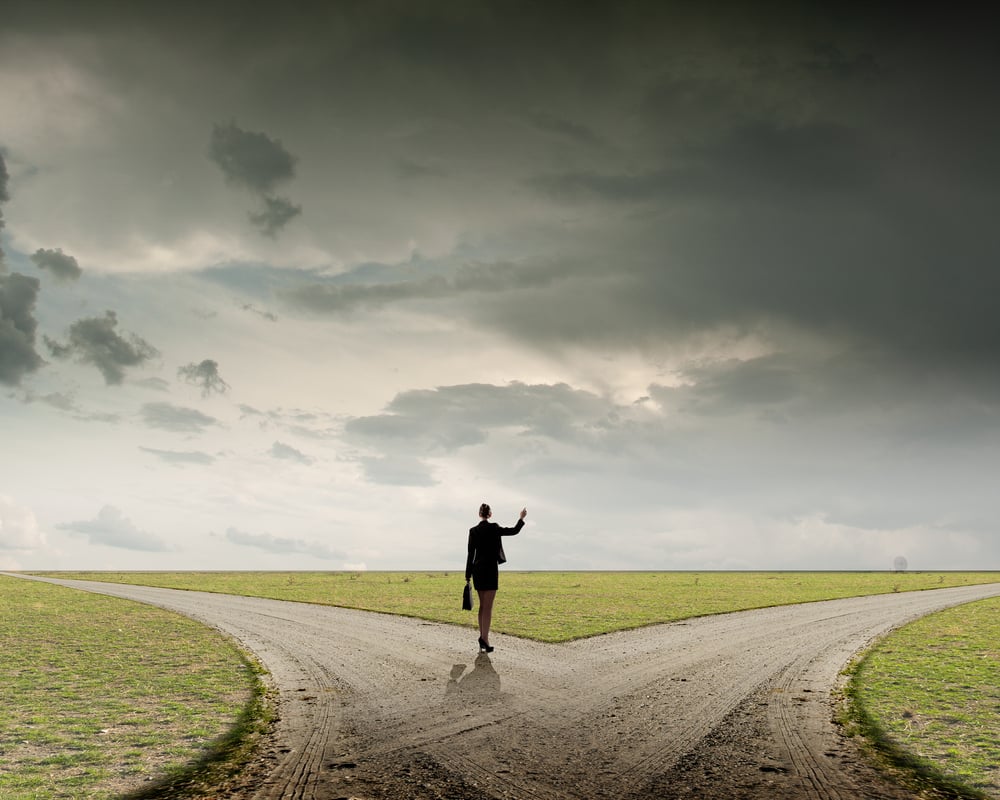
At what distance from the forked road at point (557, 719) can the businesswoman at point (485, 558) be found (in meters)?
0.94

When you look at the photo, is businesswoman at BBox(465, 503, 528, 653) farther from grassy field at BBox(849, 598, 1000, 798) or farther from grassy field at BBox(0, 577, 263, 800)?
grassy field at BBox(849, 598, 1000, 798)

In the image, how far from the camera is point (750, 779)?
7.68 m

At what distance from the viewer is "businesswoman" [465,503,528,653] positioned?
16.3 metres

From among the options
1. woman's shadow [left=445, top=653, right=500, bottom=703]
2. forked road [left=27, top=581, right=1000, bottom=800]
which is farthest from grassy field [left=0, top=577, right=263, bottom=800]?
woman's shadow [left=445, top=653, right=500, bottom=703]

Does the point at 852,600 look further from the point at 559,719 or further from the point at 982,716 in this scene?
the point at 559,719

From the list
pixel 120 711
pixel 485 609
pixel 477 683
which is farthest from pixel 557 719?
pixel 120 711

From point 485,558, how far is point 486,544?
0.32m

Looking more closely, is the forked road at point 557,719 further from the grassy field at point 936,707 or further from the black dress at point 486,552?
the black dress at point 486,552

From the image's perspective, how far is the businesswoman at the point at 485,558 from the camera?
16.3 meters

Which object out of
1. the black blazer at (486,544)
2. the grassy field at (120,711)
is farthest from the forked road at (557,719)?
the black blazer at (486,544)

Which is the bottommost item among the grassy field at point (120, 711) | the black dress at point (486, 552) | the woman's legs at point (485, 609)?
the grassy field at point (120, 711)

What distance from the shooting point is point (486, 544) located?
54.0 feet

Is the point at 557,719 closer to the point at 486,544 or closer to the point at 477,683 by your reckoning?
the point at 477,683

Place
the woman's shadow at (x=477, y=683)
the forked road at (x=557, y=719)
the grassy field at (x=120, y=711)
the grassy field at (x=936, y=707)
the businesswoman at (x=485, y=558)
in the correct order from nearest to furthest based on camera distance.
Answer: the forked road at (x=557, y=719) < the grassy field at (x=120, y=711) < the grassy field at (x=936, y=707) < the woman's shadow at (x=477, y=683) < the businesswoman at (x=485, y=558)
